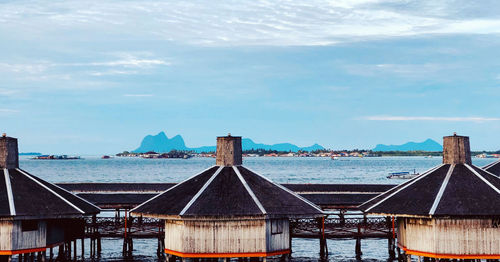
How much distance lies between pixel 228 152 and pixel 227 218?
5647 millimetres

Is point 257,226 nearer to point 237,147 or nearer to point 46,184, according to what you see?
point 237,147

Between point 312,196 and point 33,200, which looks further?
point 312,196

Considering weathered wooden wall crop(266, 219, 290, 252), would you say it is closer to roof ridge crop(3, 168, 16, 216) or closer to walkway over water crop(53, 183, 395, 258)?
walkway over water crop(53, 183, 395, 258)

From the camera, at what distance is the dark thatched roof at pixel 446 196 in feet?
106

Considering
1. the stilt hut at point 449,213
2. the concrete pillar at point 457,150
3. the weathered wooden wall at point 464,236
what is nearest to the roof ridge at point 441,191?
the stilt hut at point 449,213

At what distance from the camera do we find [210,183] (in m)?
35.1

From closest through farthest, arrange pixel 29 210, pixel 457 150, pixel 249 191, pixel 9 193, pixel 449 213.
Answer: pixel 449 213 < pixel 29 210 < pixel 249 191 < pixel 9 193 < pixel 457 150

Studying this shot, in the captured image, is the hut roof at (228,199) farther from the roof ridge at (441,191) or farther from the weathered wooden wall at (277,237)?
the roof ridge at (441,191)

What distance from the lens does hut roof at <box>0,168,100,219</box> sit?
109 ft

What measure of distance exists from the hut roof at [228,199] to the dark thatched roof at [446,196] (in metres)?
4.23

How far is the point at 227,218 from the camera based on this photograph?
106ft

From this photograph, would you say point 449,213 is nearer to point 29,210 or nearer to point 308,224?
point 308,224

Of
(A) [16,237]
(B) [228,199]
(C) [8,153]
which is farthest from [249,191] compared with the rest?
(C) [8,153]

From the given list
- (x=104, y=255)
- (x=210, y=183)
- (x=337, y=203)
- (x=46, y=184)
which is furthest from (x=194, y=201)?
(x=104, y=255)
